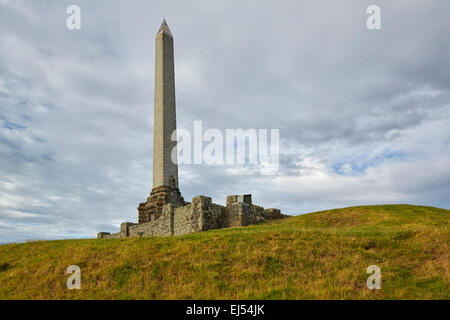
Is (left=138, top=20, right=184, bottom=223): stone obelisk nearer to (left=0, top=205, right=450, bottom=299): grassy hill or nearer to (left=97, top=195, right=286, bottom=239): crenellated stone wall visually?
(left=97, top=195, right=286, bottom=239): crenellated stone wall

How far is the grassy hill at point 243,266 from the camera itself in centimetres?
1093

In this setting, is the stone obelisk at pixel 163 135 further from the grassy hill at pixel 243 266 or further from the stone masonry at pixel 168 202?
the grassy hill at pixel 243 266

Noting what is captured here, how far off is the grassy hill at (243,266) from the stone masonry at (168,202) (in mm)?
9026

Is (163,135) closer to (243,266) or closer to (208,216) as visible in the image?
(208,216)

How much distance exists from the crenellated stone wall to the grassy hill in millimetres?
8364

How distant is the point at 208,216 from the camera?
25766 mm

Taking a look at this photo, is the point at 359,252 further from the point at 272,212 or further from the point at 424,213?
the point at 272,212

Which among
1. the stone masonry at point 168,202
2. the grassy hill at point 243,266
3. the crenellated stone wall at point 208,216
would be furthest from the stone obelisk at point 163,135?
the grassy hill at point 243,266

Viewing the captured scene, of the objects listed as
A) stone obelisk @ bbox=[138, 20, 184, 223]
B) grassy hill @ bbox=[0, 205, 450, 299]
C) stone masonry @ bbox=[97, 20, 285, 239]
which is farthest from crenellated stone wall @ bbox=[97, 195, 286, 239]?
grassy hill @ bbox=[0, 205, 450, 299]

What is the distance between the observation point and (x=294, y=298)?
1010cm

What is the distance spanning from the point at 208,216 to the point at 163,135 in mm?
13030

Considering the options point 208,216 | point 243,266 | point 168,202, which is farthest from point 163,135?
point 243,266
